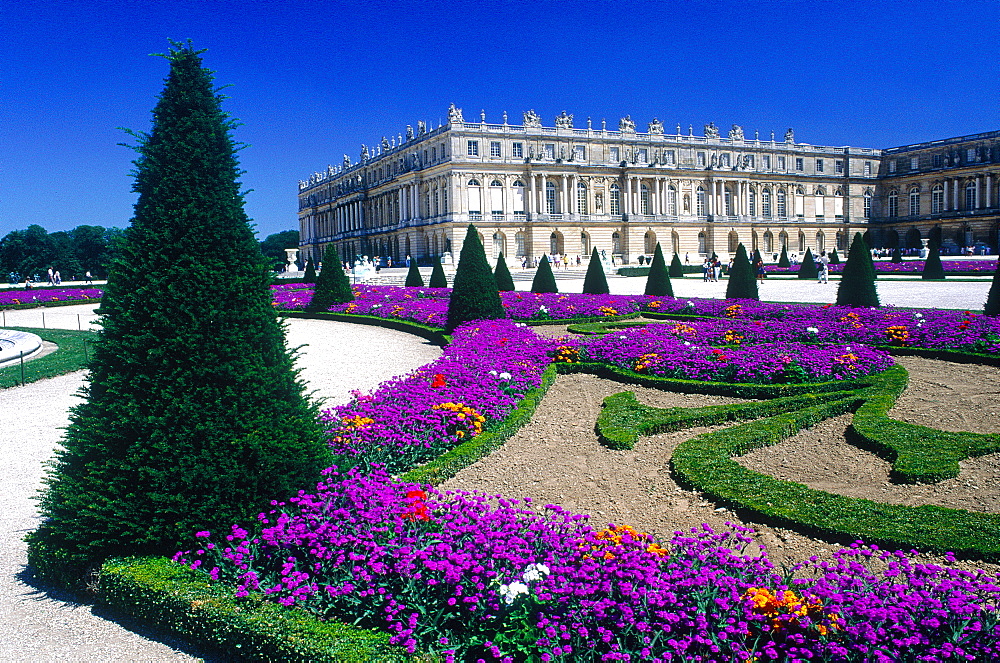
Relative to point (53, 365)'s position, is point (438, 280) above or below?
above

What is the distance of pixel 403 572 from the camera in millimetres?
3650

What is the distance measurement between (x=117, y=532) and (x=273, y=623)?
125cm

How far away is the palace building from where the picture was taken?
2301 inches

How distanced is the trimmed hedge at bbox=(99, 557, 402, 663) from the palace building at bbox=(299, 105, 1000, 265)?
173 feet

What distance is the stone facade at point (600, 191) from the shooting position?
58.1 meters

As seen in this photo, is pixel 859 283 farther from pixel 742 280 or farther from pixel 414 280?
pixel 414 280

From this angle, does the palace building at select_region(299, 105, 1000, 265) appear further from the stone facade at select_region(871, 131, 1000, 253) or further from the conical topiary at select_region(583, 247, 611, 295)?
the conical topiary at select_region(583, 247, 611, 295)

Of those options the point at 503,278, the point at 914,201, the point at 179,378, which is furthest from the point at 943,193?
the point at 179,378

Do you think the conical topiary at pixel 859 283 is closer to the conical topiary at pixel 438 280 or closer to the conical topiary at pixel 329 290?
the conical topiary at pixel 329 290

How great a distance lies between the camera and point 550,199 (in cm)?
6078

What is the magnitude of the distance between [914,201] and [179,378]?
3158 inches

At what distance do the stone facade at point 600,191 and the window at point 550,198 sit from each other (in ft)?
0.37

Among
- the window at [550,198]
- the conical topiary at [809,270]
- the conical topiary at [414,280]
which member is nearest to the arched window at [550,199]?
the window at [550,198]

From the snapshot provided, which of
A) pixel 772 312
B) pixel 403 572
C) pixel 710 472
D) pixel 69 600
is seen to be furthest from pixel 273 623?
pixel 772 312
